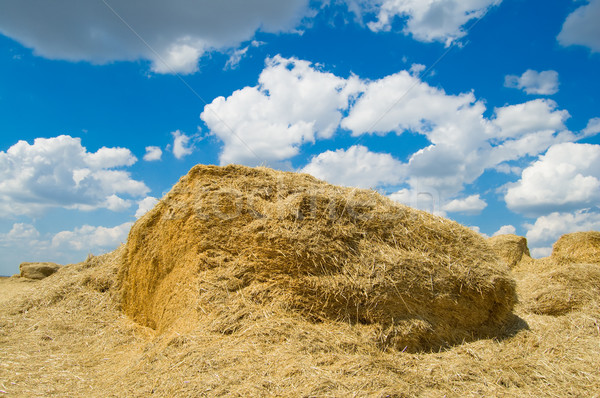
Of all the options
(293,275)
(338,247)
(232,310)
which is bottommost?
(232,310)

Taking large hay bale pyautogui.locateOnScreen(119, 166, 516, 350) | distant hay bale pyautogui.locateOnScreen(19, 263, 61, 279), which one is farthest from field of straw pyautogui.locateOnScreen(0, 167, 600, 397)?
distant hay bale pyautogui.locateOnScreen(19, 263, 61, 279)

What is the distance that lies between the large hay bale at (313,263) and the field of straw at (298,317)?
0.07 ft

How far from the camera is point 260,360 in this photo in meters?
4.14

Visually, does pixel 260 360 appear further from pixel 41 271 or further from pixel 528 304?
pixel 41 271

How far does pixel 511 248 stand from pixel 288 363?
15.0 metres

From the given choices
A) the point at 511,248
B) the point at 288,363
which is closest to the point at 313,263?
the point at 288,363

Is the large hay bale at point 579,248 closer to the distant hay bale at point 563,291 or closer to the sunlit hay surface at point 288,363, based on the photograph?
the distant hay bale at point 563,291

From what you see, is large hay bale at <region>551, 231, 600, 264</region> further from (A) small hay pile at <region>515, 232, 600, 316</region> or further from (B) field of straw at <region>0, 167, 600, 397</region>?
(B) field of straw at <region>0, 167, 600, 397</region>

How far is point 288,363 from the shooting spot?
407 centimetres

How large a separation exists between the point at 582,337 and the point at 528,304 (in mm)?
1645

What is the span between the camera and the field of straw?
4.24 meters

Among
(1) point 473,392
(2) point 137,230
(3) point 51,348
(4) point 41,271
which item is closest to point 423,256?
(1) point 473,392

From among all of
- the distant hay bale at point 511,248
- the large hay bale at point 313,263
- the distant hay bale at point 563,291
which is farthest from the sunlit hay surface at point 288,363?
the distant hay bale at point 511,248

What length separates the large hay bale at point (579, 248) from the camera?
13359 mm
